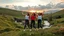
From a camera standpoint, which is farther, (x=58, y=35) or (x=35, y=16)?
(x=35, y=16)

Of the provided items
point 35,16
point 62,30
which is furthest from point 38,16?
point 62,30

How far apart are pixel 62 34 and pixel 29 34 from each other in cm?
358

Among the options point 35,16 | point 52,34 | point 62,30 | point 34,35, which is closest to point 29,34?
point 34,35

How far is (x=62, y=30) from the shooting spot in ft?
85.0

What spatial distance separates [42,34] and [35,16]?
48.6 feet

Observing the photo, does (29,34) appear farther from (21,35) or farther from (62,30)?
(62,30)

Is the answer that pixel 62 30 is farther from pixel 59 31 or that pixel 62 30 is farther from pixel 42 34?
pixel 42 34

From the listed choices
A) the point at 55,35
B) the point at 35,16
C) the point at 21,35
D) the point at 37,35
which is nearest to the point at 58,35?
the point at 55,35

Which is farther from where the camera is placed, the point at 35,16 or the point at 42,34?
the point at 35,16

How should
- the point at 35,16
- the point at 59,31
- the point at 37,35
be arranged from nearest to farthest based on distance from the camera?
the point at 37,35 → the point at 59,31 → the point at 35,16

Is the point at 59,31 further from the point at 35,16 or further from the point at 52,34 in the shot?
the point at 35,16

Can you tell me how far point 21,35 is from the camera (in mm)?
24609

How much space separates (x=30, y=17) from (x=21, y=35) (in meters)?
15.1

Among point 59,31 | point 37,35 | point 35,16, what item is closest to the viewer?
point 37,35
